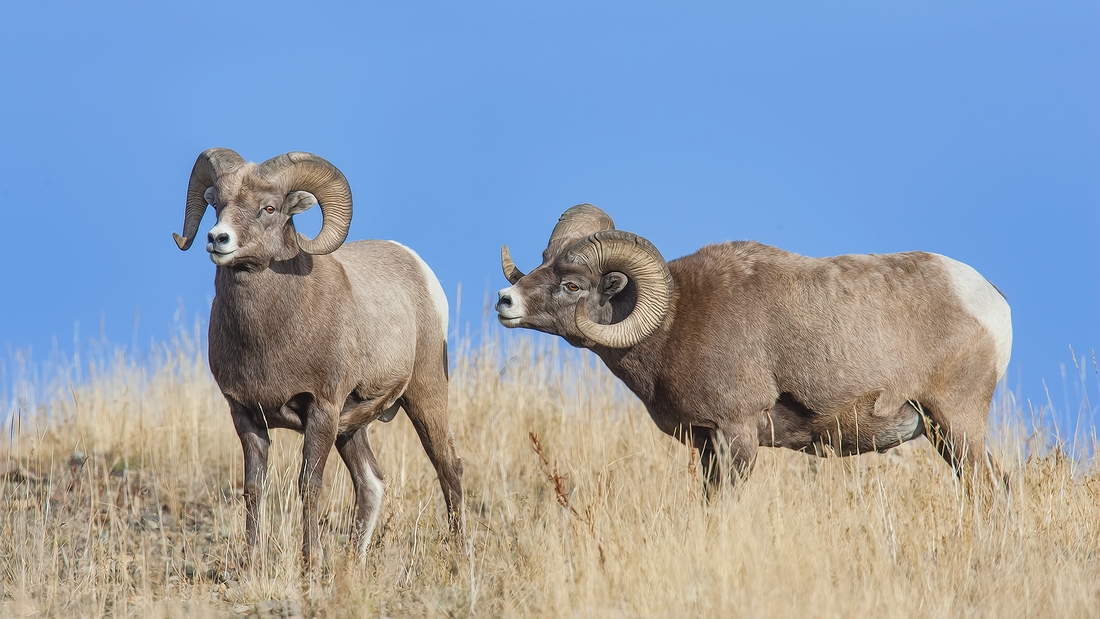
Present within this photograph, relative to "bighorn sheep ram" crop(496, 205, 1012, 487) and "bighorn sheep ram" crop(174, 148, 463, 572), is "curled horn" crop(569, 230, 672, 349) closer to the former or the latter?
"bighorn sheep ram" crop(496, 205, 1012, 487)

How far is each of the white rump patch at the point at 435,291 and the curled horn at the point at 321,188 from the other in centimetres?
136

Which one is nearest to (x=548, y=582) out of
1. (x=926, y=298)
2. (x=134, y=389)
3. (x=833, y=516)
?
(x=833, y=516)

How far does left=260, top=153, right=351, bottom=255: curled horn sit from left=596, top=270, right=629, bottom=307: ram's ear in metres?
1.99

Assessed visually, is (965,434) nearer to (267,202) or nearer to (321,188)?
(321,188)

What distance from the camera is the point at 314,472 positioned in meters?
7.74

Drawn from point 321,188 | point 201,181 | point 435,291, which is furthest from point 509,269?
point 201,181

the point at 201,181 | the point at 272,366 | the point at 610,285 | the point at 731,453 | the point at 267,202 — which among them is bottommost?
the point at 731,453

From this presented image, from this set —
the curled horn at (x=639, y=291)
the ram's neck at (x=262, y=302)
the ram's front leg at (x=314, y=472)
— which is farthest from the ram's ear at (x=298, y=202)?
the curled horn at (x=639, y=291)

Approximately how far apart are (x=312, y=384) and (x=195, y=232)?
5.61 ft

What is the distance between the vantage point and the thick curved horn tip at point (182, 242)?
8359 mm

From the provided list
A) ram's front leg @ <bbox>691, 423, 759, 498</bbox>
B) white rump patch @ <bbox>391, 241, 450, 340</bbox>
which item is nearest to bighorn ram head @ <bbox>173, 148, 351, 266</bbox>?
white rump patch @ <bbox>391, 241, 450, 340</bbox>

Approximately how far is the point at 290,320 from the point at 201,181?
1.47 m

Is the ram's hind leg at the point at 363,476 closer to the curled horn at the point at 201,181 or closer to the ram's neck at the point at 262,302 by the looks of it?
the ram's neck at the point at 262,302

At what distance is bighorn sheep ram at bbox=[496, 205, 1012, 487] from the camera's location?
26.8 feet
